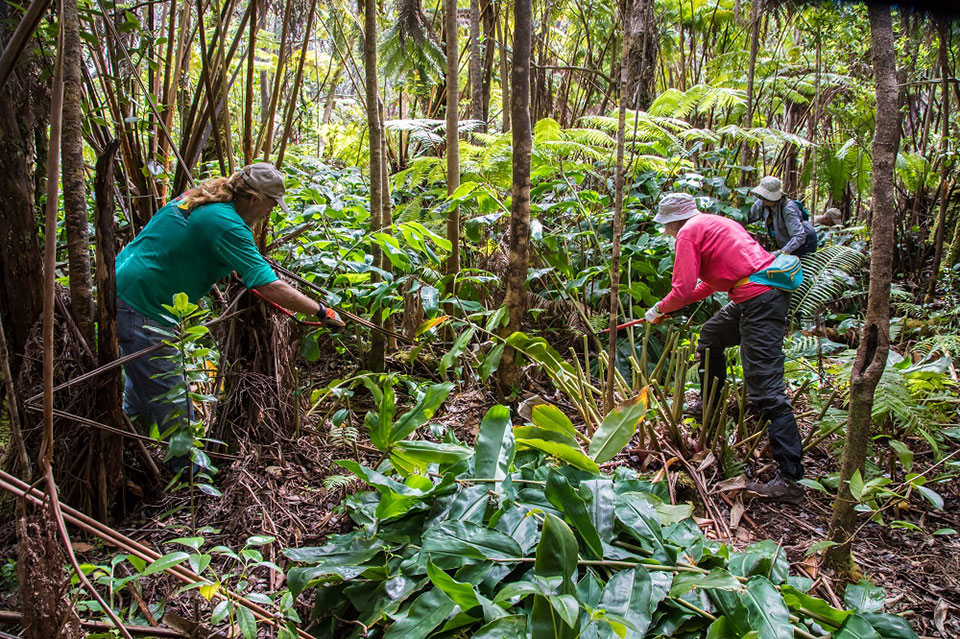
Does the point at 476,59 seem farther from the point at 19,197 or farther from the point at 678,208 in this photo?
the point at 19,197

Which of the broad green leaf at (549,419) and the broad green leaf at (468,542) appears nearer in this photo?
the broad green leaf at (468,542)

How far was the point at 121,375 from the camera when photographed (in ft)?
7.11

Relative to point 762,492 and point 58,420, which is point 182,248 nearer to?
point 58,420

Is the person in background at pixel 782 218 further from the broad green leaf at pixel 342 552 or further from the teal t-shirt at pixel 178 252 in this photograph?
the broad green leaf at pixel 342 552

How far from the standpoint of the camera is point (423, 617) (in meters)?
1.58

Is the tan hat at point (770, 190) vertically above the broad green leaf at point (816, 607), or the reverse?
the tan hat at point (770, 190)

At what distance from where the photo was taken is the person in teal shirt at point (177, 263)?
2451 mm

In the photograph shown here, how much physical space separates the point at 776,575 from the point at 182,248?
2.39 metres

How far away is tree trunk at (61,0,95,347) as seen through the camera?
1.56m

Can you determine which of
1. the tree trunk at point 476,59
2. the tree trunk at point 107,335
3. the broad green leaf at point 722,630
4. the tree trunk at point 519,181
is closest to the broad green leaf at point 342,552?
the tree trunk at point 107,335

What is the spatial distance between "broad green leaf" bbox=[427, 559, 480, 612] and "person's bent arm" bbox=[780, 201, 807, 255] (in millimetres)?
4298

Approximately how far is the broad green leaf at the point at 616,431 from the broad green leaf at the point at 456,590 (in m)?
0.81

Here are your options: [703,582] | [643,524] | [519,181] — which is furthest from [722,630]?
[519,181]

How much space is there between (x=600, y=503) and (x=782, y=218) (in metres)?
4.03
